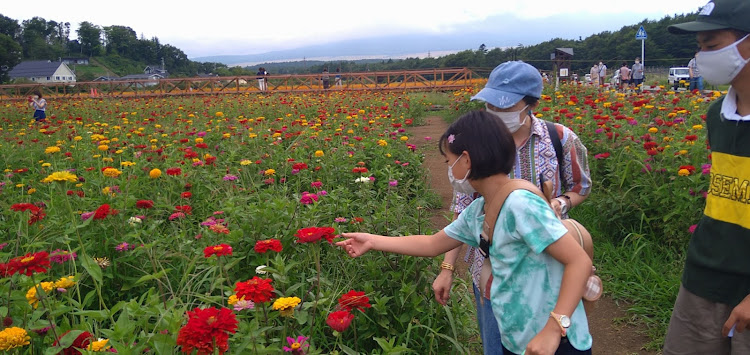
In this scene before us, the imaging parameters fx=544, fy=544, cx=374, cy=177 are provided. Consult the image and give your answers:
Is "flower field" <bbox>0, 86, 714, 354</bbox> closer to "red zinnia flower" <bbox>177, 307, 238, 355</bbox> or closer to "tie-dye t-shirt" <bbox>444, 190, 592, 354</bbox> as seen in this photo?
"red zinnia flower" <bbox>177, 307, 238, 355</bbox>

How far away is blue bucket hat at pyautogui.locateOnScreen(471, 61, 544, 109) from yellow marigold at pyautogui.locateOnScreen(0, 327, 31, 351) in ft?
5.15

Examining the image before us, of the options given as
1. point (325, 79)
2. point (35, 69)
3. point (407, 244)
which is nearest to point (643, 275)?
point (407, 244)

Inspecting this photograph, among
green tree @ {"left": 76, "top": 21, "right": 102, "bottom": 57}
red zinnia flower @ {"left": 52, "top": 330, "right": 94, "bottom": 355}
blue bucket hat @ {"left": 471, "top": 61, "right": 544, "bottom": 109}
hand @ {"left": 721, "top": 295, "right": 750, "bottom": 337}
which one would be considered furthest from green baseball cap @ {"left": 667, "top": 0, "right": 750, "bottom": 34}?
green tree @ {"left": 76, "top": 21, "right": 102, "bottom": 57}

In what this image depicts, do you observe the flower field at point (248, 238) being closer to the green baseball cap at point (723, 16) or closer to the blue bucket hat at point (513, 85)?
the blue bucket hat at point (513, 85)

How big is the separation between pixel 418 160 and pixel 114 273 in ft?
10.6

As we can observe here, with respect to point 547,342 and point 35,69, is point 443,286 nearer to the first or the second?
point 547,342

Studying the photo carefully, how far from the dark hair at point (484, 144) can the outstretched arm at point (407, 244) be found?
1.10 feet

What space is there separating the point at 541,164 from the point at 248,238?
1.36 m

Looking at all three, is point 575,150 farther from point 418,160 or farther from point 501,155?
point 418,160

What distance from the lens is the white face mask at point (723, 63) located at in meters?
1.48

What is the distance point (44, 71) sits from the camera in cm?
9488

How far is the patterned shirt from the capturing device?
195 cm

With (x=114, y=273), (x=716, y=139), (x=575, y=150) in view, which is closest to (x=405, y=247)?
(x=575, y=150)

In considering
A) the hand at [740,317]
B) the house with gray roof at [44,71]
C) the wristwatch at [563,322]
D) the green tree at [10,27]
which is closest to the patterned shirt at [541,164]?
the wristwatch at [563,322]
